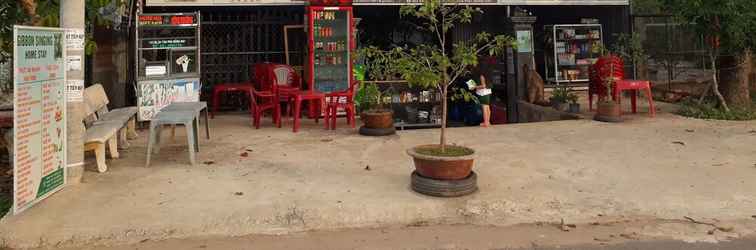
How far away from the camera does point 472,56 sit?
18.3 feet

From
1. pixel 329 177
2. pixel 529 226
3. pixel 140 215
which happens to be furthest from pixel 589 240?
pixel 140 215

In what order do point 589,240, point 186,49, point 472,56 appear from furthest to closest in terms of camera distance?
point 186,49
point 472,56
point 589,240

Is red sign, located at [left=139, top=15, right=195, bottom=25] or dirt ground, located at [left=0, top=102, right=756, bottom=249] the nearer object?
dirt ground, located at [left=0, top=102, right=756, bottom=249]

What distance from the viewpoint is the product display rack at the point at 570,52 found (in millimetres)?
15258

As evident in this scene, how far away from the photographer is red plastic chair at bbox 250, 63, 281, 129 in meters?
9.65

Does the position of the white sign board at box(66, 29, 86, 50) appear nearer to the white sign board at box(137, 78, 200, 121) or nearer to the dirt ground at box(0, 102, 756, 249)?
the dirt ground at box(0, 102, 756, 249)

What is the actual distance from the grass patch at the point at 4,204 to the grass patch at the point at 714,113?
10.1 metres

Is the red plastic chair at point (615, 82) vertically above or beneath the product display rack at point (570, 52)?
beneath

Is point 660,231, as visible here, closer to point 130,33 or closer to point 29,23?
point 29,23

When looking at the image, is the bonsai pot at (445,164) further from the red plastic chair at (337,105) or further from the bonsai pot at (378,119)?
the red plastic chair at (337,105)

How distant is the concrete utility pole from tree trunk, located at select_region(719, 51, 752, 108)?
10.8 meters

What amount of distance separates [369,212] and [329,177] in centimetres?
125

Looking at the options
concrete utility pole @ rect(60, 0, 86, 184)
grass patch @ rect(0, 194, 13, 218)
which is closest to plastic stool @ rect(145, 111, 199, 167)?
concrete utility pole @ rect(60, 0, 86, 184)

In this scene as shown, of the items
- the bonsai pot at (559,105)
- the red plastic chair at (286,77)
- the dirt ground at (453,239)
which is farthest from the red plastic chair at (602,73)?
the dirt ground at (453,239)
